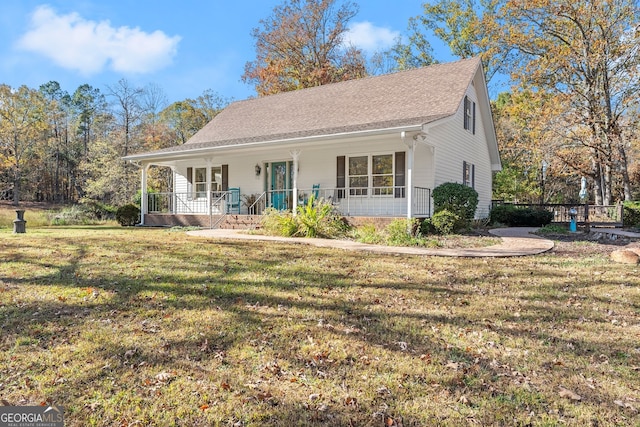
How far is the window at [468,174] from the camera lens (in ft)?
50.8

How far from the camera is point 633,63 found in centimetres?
1836

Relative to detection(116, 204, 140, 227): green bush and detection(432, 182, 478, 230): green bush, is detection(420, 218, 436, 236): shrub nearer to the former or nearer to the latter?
detection(432, 182, 478, 230): green bush

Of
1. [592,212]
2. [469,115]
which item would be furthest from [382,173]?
[592,212]

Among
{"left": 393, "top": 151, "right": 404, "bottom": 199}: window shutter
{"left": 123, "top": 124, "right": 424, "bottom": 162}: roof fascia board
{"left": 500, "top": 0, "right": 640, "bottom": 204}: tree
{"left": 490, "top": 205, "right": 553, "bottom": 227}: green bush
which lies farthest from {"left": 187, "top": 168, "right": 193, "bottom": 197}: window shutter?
{"left": 500, "top": 0, "right": 640, "bottom": 204}: tree

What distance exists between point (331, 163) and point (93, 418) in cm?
1230

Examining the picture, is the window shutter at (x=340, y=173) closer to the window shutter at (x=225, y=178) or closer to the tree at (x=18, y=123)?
the window shutter at (x=225, y=178)

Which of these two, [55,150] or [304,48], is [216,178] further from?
[55,150]

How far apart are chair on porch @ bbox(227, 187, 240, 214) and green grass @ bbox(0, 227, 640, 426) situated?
984 cm

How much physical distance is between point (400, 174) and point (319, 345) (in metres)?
10.1

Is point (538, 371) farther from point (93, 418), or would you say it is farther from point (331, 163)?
point (331, 163)

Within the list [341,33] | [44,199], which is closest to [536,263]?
[341,33]

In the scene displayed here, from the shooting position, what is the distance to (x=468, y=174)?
1608 cm

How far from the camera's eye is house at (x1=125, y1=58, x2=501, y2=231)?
1238cm

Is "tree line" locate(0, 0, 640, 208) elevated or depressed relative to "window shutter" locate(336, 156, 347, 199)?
elevated
